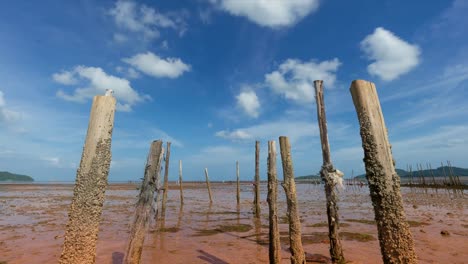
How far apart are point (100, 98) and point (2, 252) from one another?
274 inches

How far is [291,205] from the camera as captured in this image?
6738mm

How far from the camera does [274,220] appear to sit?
7.11 meters

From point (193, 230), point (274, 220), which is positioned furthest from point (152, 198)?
point (193, 230)

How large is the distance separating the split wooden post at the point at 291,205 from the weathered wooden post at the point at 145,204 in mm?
3038

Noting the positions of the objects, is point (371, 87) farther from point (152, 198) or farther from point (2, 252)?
point (2, 252)

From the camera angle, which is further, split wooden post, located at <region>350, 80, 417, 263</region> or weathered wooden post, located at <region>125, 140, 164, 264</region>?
weathered wooden post, located at <region>125, 140, 164, 264</region>

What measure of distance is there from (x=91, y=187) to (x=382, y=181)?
4280 mm

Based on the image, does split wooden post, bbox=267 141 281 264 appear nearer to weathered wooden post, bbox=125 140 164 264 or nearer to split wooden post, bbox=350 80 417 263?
weathered wooden post, bbox=125 140 164 264

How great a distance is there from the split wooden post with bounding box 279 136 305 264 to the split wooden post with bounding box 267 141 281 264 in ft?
1.41

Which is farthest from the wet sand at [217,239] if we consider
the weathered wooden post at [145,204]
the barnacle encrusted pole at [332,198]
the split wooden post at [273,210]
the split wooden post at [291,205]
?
the split wooden post at [291,205]

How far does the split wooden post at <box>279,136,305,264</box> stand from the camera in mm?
6387

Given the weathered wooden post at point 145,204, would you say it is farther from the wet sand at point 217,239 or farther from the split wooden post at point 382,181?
the split wooden post at point 382,181

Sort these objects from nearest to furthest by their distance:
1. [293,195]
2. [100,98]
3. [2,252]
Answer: [100,98] → [293,195] → [2,252]

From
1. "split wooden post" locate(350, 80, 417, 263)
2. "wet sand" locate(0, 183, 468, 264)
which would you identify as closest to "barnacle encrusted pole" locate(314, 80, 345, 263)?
"wet sand" locate(0, 183, 468, 264)
